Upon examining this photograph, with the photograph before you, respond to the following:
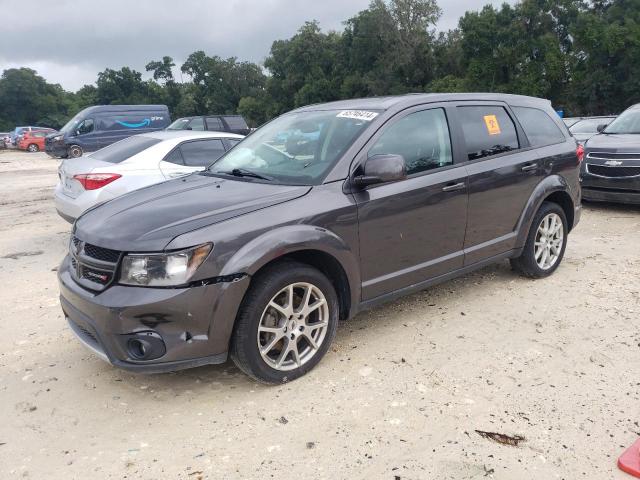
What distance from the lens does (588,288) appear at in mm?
4984

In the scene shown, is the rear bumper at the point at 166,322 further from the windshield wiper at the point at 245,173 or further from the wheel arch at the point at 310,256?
the windshield wiper at the point at 245,173

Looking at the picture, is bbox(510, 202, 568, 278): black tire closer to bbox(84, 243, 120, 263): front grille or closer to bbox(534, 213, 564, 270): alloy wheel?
bbox(534, 213, 564, 270): alloy wheel

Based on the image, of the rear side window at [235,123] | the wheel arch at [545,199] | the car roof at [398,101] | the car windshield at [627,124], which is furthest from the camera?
the rear side window at [235,123]

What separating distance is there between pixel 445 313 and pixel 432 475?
205 cm

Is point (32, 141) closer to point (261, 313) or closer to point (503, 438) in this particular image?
point (261, 313)

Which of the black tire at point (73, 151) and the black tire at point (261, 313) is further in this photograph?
the black tire at point (73, 151)

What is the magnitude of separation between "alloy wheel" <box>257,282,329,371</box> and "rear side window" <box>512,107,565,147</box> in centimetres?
277

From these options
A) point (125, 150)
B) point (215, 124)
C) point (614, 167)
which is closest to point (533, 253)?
point (614, 167)

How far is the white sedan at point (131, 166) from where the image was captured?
A: 20.8 ft

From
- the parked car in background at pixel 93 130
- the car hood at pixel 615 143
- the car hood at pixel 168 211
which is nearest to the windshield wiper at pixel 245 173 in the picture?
the car hood at pixel 168 211

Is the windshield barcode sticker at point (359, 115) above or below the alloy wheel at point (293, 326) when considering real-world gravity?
above

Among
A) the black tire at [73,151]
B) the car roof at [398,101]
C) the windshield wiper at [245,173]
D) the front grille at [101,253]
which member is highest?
the car roof at [398,101]

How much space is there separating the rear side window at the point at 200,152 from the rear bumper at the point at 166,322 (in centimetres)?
406

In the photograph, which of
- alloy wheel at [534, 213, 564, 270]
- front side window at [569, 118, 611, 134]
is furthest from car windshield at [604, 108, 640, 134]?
alloy wheel at [534, 213, 564, 270]
